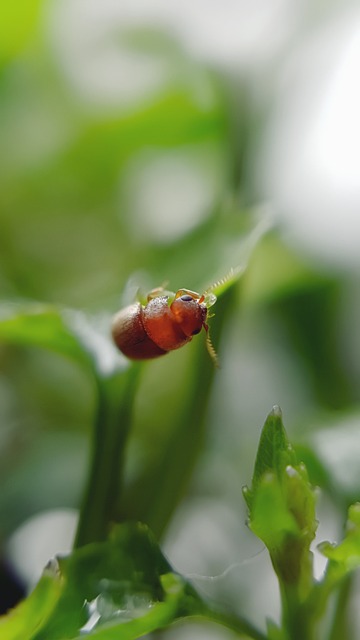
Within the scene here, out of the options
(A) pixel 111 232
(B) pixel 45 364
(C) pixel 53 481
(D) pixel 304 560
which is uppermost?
(A) pixel 111 232

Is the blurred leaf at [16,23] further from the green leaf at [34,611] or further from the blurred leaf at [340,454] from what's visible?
the green leaf at [34,611]

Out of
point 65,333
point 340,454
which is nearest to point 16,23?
point 65,333

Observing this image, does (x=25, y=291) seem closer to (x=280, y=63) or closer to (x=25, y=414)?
(x=25, y=414)

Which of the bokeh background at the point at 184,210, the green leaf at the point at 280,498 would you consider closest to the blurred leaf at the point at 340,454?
the bokeh background at the point at 184,210

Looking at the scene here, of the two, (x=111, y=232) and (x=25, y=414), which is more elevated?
(x=111, y=232)

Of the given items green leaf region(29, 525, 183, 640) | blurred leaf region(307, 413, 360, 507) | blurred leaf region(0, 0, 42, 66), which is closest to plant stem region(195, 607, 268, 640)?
green leaf region(29, 525, 183, 640)

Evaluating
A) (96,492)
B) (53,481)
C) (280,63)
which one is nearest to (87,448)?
(53,481)

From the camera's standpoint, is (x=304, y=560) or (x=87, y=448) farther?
(x=87, y=448)
